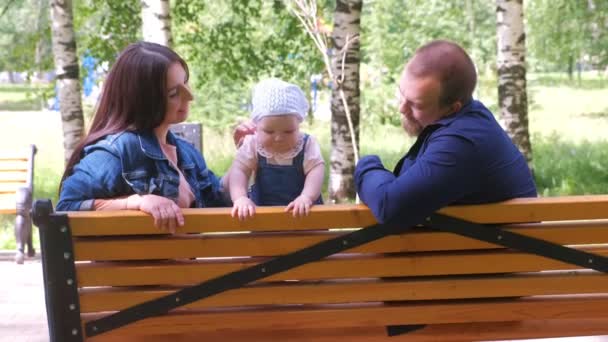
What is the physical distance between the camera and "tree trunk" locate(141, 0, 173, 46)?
9453 mm

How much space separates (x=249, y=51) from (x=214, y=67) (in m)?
0.78

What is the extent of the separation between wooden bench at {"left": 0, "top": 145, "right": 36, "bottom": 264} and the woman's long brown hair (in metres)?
4.55

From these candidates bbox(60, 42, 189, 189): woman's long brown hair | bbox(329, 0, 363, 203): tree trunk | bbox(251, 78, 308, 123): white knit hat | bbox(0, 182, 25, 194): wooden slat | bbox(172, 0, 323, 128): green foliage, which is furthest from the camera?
bbox(172, 0, 323, 128): green foliage

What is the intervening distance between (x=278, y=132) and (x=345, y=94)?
7.04 m

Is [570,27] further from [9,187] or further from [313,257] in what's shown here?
[313,257]

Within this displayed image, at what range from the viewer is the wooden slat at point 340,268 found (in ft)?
9.18

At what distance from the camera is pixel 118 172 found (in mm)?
3078

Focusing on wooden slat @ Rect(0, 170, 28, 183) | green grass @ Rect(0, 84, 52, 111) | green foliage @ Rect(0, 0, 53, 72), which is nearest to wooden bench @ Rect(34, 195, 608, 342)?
wooden slat @ Rect(0, 170, 28, 183)

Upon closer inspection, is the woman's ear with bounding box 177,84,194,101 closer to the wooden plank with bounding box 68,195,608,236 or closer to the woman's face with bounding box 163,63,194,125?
the woman's face with bounding box 163,63,194,125

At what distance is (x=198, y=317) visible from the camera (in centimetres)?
288

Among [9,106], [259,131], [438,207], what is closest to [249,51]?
[259,131]

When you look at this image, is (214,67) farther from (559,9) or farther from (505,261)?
(505,261)

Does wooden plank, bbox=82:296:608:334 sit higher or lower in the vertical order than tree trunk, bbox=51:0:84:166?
lower

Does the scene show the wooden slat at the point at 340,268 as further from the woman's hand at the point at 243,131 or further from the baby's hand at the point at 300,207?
the woman's hand at the point at 243,131
